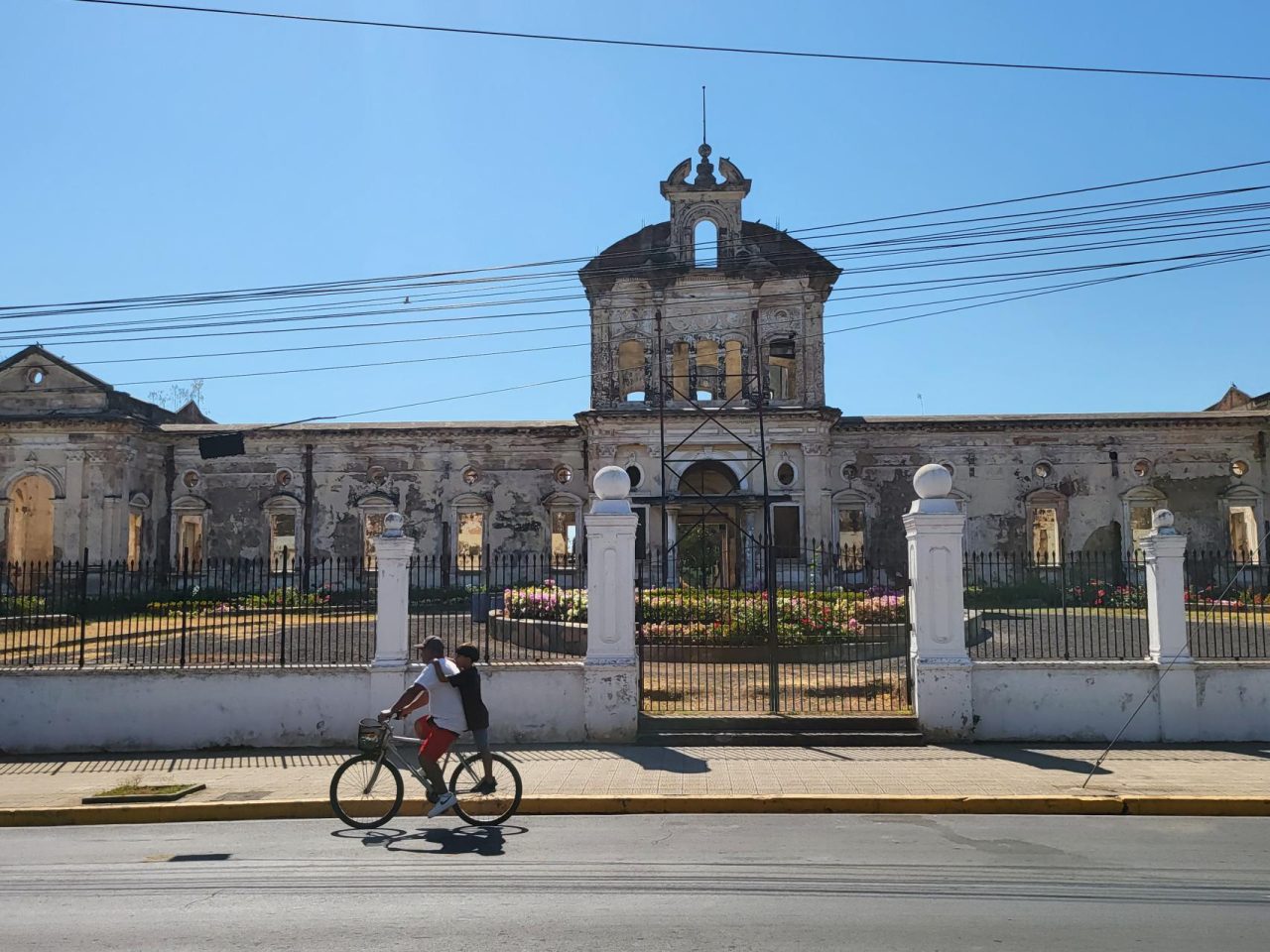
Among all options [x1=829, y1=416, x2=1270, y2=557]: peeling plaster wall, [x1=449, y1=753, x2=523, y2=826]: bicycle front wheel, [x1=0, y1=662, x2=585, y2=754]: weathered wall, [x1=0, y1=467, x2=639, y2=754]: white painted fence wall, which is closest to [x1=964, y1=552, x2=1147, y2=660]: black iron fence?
[x1=829, y1=416, x2=1270, y2=557]: peeling plaster wall

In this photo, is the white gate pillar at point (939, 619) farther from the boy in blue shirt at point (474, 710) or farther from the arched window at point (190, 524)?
the arched window at point (190, 524)

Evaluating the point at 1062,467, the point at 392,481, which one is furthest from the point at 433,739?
the point at 1062,467

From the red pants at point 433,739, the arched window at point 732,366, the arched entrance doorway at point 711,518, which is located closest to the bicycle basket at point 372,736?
the red pants at point 433,739

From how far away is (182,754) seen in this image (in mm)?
12375

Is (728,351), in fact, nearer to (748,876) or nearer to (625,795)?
(625,795)

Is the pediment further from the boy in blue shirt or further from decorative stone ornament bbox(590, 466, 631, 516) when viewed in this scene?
the boy in blue shirt

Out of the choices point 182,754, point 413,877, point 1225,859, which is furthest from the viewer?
point 182,754

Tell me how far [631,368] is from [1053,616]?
1636cm

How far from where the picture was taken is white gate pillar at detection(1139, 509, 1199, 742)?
12375mm

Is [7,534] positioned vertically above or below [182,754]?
above

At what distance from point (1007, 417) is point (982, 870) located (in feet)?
88.7

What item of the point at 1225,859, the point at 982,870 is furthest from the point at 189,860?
the point at 1225,859

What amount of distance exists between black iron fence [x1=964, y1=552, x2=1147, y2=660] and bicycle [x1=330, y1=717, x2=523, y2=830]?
6794 millimetres

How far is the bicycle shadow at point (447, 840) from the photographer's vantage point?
790cm
